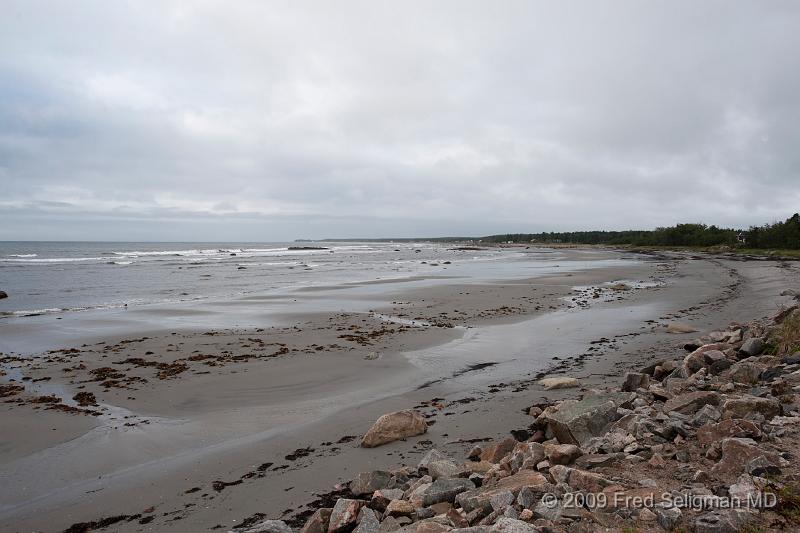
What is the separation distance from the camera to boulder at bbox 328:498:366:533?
396 centimetres

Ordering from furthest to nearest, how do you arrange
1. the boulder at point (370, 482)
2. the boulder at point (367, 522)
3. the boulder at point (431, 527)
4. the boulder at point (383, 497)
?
the boulder at point (370, 482), the boulder at point (383, 497), the boulder at point (367, 522), the boulder at point (431, 527)

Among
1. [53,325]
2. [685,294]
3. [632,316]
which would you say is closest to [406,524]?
[632,316]

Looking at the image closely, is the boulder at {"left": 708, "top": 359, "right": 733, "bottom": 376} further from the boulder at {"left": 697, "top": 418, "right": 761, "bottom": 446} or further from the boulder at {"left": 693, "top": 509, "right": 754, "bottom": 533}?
the boulder at {"left": 693, "top": 509, "right": 754, "bottom": 533}

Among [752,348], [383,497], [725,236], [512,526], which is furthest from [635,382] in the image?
[725,236]

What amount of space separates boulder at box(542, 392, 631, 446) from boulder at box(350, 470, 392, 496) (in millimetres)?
2104

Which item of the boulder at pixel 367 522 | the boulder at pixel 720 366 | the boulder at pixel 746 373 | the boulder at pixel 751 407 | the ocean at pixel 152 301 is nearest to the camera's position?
the boulder at pixel 367 522

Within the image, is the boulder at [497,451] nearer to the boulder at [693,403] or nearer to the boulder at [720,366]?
the boulder at [693,403]

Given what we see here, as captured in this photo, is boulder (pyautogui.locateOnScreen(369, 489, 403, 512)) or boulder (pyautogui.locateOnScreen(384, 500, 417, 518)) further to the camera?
boulder (pyautogui.locateOnScreen(369, 489, 403, 512))

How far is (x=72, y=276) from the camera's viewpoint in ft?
113

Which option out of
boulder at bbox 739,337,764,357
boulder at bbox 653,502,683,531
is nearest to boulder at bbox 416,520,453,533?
boulder at bbox 653,502,683,531

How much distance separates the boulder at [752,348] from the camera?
816 cm

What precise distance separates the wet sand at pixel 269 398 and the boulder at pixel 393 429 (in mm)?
192

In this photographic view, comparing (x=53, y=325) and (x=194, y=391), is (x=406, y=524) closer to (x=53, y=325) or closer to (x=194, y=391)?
(x=194, y=391)

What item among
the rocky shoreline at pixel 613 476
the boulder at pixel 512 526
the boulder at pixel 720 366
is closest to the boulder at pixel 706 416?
the rocky shoreline at pixel 613 476
